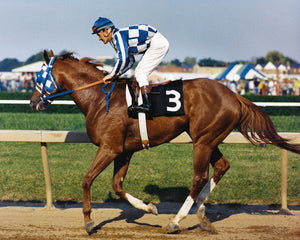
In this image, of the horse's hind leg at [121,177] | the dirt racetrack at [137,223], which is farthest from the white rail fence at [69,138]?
the horse's hind leg at [121,177]

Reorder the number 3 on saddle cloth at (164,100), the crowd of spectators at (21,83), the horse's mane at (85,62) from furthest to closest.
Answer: the crowd of spectators at (21,83), the horse's mane at (85,62), the number 3 on saddle cloth at (164,100)

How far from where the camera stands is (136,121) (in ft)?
13.7

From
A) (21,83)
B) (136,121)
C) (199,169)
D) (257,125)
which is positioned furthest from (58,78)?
(21,83)

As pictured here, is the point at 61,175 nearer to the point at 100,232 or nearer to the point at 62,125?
the point at 100,232

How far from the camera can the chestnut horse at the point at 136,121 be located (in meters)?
4.13

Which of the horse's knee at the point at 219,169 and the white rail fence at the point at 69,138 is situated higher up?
the white rail fence at the point at 69,138

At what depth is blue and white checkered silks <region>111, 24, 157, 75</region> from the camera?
13.3ft

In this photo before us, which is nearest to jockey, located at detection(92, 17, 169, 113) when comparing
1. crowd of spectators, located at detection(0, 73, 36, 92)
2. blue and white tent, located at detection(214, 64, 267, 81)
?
blue and white tent, located at detection(214, 64, 267, 81)

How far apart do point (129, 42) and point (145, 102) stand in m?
0.62

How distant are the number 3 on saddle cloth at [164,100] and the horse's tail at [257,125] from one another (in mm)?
662

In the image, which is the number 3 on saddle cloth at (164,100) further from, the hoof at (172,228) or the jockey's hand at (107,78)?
the hoof at (172,228)

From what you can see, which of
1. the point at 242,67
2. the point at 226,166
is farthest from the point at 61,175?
the point at 242,67

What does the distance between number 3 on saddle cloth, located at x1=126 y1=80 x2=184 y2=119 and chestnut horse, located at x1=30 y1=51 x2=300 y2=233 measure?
0.06m

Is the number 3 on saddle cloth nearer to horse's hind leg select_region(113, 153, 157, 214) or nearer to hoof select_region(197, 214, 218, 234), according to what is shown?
horse's hind leg select_region(113, 153, 157, 214)
